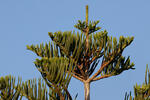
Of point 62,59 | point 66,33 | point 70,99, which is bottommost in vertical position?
point 70,99

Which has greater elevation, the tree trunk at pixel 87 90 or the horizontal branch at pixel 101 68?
the horizontal branch at pixel 101 68

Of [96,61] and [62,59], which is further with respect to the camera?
[96,61]

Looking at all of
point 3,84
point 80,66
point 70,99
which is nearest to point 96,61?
point 80,66

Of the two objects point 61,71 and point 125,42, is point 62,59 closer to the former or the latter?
point 61,71

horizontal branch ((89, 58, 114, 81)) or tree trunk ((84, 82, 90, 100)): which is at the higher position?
horizontal branch ((89, 58, 114, 81))

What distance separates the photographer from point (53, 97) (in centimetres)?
1320

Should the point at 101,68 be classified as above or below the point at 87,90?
above

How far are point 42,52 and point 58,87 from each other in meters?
1.61

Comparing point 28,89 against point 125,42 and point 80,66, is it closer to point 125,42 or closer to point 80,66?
point 80,66

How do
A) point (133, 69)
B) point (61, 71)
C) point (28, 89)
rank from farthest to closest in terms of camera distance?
1. point (133, 69)
2. point (28, 89)
3. point (61, 71)

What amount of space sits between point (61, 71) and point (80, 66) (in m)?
1.64

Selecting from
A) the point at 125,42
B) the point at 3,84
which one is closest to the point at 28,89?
the point at 3,84

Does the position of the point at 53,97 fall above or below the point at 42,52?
below

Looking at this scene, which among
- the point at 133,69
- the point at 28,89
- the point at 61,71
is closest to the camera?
the point at 61,71
